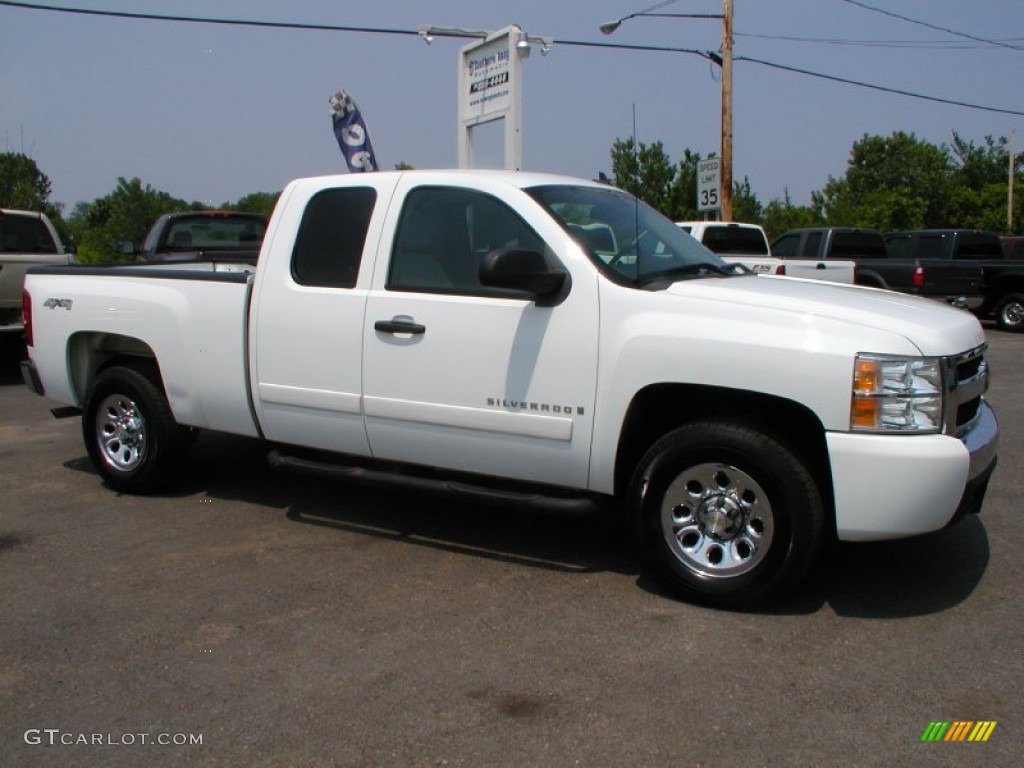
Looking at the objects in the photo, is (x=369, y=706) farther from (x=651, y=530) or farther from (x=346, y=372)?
(x=346, y=372)

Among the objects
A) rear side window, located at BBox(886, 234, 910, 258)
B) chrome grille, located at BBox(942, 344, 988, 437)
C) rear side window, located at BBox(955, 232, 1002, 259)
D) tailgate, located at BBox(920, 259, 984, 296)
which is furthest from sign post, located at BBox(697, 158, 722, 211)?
chrome grille, located at BBox(942, 344, 988, 437)

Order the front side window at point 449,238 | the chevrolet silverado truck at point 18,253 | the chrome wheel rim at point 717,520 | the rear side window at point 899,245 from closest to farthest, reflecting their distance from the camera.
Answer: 1. the chrome wheel rim at point 717,520
2. the front side window at point 449,238
3. the chevrolet silverado truck at point 18,253
4. the rear side window at point 899,245

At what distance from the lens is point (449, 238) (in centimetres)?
493

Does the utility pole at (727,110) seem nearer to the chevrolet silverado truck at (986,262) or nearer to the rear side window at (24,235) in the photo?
the chevrolet silverado truck at (986,262)

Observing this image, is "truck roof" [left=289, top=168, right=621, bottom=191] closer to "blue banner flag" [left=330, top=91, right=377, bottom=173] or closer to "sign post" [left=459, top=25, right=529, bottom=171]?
"sign post" [left=459, top=25, right=529, bottom=171]

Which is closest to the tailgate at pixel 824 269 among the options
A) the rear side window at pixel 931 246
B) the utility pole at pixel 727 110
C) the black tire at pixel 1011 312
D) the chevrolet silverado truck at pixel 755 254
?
the chevrolet silverado truck at pixel 755 254

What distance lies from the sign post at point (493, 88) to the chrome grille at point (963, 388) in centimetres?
898

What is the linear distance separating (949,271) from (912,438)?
14380 mm

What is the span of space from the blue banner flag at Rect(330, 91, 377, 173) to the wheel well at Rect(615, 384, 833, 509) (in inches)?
407

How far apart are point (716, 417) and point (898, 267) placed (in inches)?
555

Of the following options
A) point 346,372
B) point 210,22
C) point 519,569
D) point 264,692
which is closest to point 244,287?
point 346,372

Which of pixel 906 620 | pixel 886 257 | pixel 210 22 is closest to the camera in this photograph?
pixel 906 620

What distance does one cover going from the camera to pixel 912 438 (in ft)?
12.7

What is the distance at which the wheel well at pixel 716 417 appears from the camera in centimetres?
417
